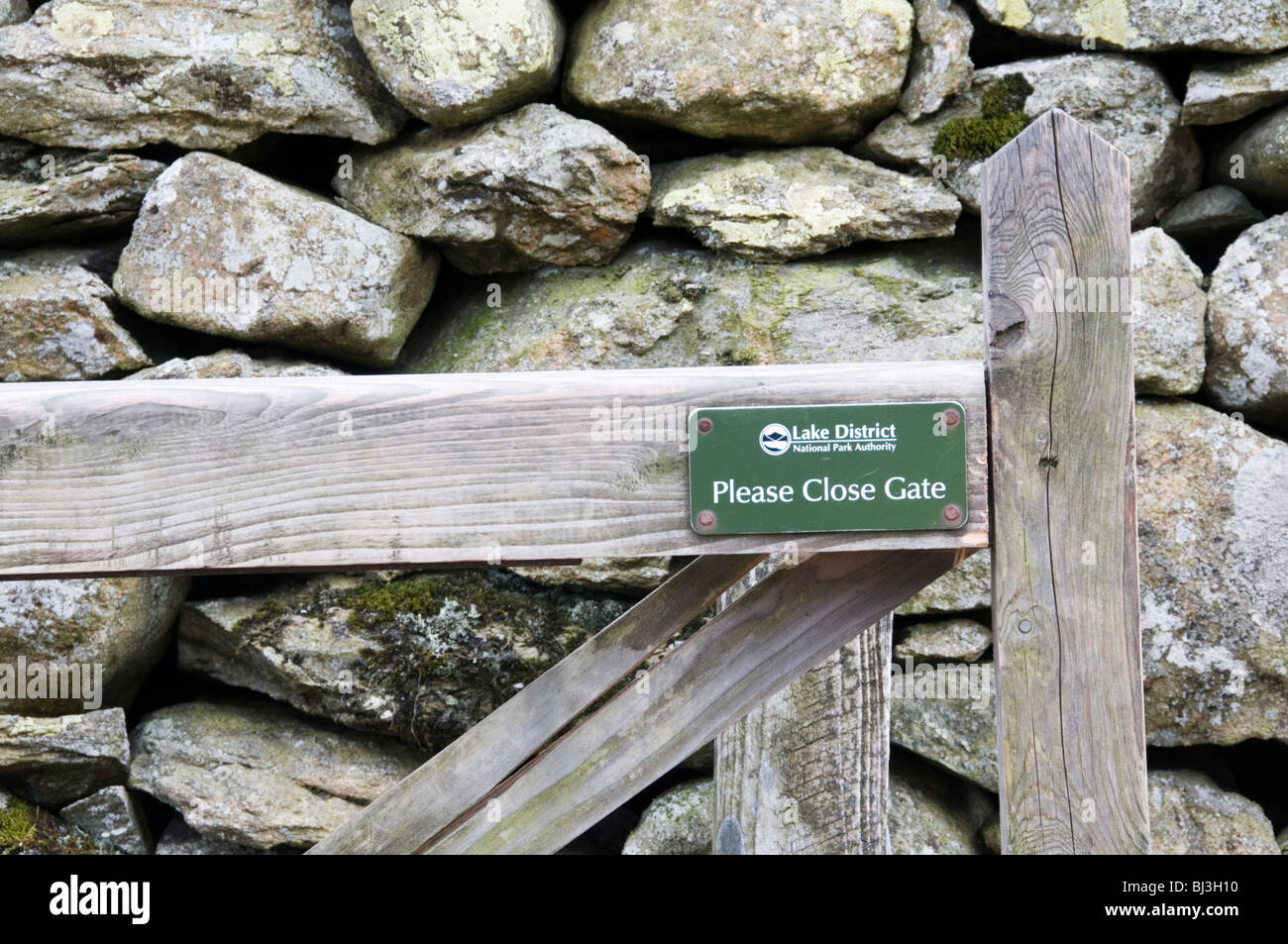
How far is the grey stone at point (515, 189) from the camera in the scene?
366cm

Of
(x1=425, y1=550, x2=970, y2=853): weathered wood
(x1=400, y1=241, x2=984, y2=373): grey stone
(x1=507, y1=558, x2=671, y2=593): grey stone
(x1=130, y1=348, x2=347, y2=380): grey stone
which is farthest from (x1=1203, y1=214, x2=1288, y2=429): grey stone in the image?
(x1=130, y1=348, x2=347, y2=380): grey stone

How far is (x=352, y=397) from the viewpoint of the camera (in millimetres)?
1668

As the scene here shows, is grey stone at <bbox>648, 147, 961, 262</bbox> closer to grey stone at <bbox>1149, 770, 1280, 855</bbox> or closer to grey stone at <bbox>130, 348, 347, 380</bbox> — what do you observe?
grey stone at <bbox>130, 348, 347, 380</bbox>

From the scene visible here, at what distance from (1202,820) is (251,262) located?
356cm

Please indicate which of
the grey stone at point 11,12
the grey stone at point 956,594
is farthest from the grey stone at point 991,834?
the grey stone at point 11,12

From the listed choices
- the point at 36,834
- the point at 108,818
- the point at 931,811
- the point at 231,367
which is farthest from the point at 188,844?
the point at 931,811

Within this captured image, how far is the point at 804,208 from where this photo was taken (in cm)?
373

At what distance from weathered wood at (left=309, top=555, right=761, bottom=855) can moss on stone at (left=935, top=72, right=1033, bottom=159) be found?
2373 mm

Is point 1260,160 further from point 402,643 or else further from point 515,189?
point 402,643

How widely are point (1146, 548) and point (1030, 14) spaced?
6.17 ft

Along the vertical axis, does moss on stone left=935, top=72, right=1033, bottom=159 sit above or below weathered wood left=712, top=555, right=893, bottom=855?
above

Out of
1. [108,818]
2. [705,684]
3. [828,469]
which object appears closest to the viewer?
[828,469]

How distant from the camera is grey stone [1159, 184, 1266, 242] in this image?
3.67m
